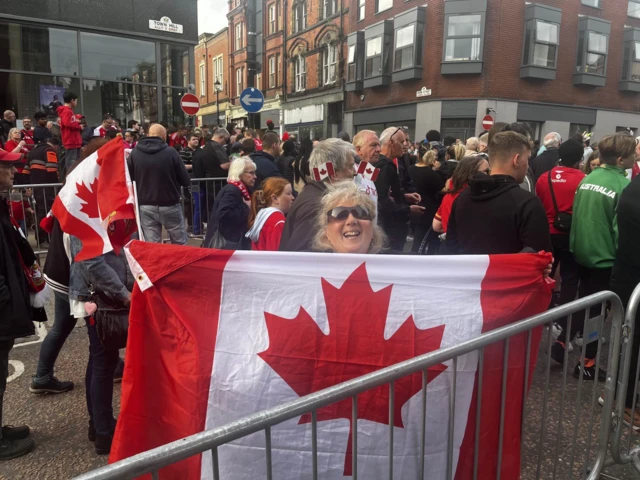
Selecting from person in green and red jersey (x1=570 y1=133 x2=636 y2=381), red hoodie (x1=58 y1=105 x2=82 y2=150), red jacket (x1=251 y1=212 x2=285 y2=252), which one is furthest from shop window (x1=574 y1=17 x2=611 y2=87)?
red jacket (x1=251 y1=212 x2=285 y2=252)

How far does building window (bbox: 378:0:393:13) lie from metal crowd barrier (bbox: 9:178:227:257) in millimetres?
20889

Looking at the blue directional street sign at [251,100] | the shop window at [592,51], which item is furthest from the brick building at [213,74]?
the blue directional street sign at [251,100]

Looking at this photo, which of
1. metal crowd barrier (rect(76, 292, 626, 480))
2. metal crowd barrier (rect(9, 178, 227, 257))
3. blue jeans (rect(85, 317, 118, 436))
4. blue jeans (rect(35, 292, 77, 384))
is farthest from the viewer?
metal crowd barrier (rect(9, 178, 227, 257))

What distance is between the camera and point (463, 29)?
2220cm

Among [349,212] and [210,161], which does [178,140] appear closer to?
[210,161]

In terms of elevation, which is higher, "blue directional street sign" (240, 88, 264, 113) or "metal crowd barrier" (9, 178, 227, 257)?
"blue directional street sign" (240, 88, 264, 113)

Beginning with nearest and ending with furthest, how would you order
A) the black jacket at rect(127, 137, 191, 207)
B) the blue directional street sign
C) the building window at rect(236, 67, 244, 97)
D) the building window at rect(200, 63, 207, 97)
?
the black jacket at rect(127, 137, 191, 207)
the blue directional street sign
the building window at rect(236, 67, 244, 97)
the building window at rect(200, 63, 207, 97)

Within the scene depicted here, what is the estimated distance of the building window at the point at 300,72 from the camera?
110 ft

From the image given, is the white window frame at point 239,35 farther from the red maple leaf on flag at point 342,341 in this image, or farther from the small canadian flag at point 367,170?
the red maple leaf on flag at point 342,341

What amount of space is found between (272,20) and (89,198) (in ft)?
124

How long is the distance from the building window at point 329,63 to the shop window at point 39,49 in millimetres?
18720

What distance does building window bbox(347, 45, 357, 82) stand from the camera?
1102 inches

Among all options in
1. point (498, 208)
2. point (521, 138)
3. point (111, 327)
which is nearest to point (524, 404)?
point (498, 208)

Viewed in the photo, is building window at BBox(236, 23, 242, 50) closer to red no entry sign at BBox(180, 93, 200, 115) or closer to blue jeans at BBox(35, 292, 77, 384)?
red no entry sign at BBox(180, 93, 200, 115)
